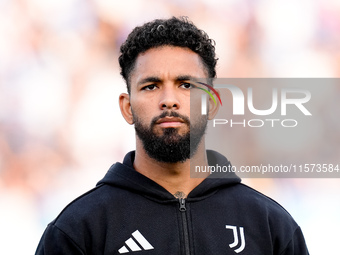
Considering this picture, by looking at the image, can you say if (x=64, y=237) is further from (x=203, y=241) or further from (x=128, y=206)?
(x=203, y=241)

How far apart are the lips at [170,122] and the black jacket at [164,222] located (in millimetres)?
449

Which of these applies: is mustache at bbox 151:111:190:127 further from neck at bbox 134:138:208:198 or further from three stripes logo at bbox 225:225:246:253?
three stripes logo at bbox 225:225:246:253

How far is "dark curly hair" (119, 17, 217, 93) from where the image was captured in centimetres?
382

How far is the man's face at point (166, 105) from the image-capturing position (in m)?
3.56

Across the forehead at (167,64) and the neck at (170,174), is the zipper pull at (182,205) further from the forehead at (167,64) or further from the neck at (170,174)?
the forehead at (167,64)

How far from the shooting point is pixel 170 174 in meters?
3.79

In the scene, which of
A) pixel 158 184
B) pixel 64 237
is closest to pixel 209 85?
pixel 158 184

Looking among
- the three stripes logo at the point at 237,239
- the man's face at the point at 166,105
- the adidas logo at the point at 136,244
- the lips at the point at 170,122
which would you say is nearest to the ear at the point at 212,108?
the man's face at the point at 166,105

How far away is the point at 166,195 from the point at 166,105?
2.05ft

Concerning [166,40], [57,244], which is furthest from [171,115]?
[57,244]

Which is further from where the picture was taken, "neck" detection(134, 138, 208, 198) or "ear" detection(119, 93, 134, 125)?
"ear" detection(119, 93, 134, 125)

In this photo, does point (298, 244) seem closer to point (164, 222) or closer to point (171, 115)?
point (164, 222)

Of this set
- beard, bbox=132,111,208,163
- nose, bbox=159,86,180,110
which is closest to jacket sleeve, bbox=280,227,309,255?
beard, bbox=132,111,208,163

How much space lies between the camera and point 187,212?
3668 mm
